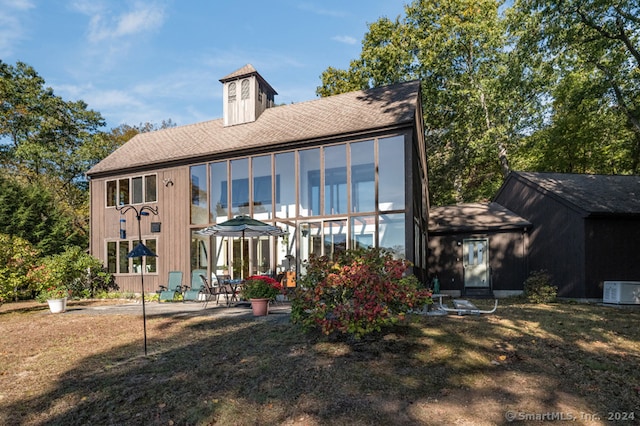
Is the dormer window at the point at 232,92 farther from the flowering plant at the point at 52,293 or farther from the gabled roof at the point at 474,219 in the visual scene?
the gabled roof at the point at 474,219

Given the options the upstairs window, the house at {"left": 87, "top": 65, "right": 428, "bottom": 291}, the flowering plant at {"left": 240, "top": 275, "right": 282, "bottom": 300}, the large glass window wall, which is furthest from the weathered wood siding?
the flowering plant at {"left": 240, "top": 275, "right": 282, "bottom": 300}

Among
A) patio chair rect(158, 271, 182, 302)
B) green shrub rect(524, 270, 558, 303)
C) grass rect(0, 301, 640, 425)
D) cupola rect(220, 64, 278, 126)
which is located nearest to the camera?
grass rect(0, 301, 640, 425)

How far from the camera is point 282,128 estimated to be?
14.8m

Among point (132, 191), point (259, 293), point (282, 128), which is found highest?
point (282, 128)

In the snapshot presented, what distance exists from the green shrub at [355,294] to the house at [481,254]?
1033cm

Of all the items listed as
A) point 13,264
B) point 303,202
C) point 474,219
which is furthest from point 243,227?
point 474,219

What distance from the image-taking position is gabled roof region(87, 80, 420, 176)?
1287 cm

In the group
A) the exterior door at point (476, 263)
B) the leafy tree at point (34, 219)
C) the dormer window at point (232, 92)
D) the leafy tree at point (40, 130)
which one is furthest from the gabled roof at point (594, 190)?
the leafy tree at point (40, 130)

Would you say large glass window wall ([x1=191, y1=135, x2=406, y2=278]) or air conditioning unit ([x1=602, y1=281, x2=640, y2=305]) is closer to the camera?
air conditioning unit ([x1=602, y1=281, x2=640, y2=305])

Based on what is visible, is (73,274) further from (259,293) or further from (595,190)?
(595,190)

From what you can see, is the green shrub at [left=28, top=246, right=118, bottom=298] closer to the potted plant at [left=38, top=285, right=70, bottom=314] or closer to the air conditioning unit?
the potted plant at [left=38, top=285, right=70, bottom=314]

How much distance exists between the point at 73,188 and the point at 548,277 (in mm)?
29374

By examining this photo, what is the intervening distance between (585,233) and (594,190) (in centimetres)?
281

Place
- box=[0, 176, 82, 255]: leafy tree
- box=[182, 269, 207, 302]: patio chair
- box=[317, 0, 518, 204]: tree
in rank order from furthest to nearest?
box=[317, 0, 518, 204]: tree → box=[0, 176, 82, 255]: leafy tree → box=[182, 269, 207, 302]: patio chair
